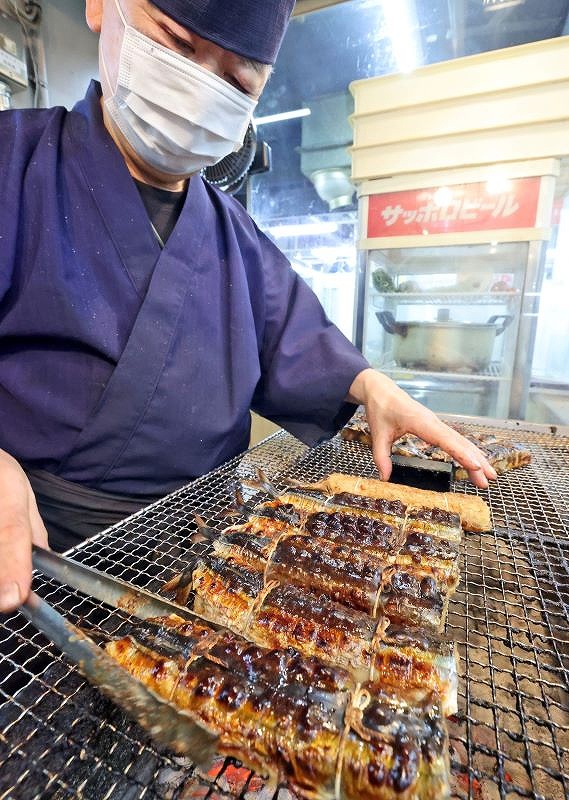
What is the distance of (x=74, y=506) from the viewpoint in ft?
7.00

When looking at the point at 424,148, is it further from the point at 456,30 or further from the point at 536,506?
the point at 536,506

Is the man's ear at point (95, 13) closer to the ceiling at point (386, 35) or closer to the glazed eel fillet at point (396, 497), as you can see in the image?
the glazed eel fillet at point (396, 497)

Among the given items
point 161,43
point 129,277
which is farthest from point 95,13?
point 129,277

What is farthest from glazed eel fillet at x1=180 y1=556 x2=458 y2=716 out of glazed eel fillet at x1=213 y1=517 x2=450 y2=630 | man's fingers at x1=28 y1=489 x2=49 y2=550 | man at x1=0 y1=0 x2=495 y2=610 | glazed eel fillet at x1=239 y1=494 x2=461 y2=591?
man at x1=0 y1=0 x2=495 y2=610

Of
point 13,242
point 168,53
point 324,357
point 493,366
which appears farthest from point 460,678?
point 493,366

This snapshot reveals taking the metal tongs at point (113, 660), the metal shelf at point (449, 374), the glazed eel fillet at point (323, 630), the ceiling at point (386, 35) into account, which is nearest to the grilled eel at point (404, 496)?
the glazed eel fillet at point (323, 630)

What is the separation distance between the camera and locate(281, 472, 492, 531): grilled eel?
7.02 feet

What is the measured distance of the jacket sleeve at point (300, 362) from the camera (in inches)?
113

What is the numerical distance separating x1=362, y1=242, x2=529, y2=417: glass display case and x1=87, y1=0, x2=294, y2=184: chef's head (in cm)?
424

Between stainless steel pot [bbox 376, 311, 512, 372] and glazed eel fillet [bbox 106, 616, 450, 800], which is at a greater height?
stainless steel pot [bbox 376, 311, 512, 372]

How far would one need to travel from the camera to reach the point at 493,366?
6090 mm

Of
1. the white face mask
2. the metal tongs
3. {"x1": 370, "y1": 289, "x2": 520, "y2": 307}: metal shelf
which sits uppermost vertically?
the white face mask

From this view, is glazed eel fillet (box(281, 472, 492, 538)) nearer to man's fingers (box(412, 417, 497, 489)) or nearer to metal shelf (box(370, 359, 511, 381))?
man's fingers (box(412, 417, 497, 489))

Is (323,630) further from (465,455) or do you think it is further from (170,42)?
(170,42)
